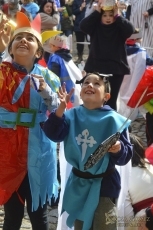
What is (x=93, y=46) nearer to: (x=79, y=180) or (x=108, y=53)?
(x=108, y=53)

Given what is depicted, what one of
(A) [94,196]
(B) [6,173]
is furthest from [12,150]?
→ (A) [94,196]

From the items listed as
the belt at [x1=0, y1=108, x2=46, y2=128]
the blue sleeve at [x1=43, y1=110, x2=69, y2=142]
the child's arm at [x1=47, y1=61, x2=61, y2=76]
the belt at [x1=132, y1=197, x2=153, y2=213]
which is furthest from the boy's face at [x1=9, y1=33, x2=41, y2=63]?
the child's arm at [x1=47, y1=61, x2=61, y2=76]

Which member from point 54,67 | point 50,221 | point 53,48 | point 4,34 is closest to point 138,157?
point 50,221

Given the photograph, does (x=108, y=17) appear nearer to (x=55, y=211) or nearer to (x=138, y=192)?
(x=55, y=211)

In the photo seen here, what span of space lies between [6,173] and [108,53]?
251 centimetres

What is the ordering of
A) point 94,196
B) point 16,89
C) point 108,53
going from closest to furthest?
point 94,196 < point 16,89 < point 108,53

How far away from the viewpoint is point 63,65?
5.05m

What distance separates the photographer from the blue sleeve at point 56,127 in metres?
2.63

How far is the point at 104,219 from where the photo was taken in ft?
8.80

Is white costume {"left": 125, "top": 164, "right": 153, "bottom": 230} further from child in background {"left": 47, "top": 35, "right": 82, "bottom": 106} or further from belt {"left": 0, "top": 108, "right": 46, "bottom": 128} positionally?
child in background {"left": 47, "top": 35, "right": 82, "bottom": 106}

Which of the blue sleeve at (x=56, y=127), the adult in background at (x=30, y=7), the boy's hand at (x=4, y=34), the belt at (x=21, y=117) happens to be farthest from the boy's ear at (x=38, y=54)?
the adult in background at (x=30, y=7)

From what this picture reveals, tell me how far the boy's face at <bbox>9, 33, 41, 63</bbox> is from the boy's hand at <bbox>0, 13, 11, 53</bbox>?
0.05 metres

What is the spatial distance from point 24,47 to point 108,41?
2.26m

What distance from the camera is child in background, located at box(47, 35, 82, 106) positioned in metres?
4.97
